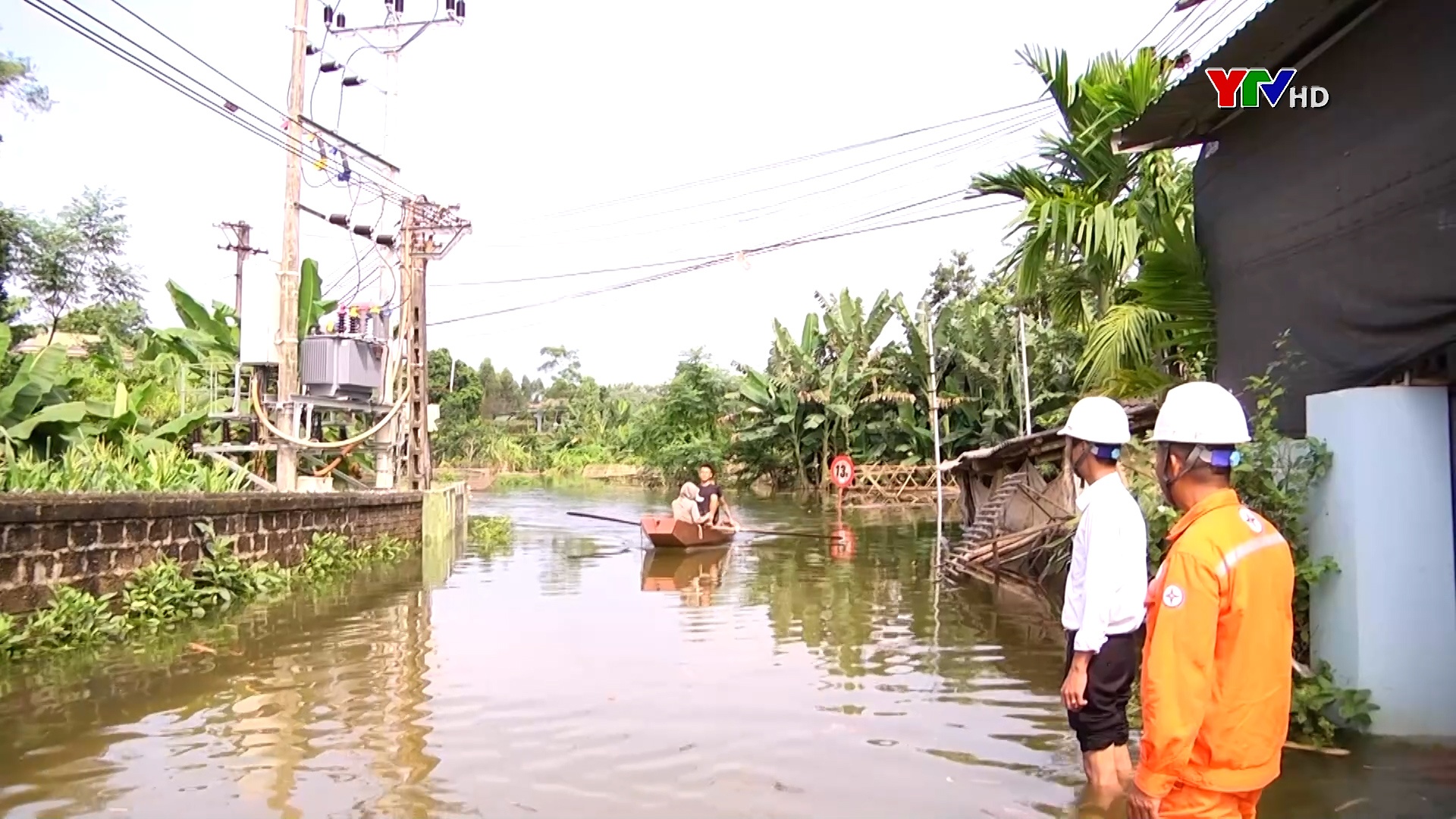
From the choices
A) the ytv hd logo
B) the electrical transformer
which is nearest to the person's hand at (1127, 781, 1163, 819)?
the ytv hd logo

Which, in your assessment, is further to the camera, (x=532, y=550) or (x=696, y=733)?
(x=532, y=550)

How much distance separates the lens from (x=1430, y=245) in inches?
187

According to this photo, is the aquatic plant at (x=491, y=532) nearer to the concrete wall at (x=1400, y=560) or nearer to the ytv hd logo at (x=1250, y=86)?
the ytv hd logo at (x=1250, y=86)

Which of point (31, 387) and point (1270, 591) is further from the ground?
point (31, 387)

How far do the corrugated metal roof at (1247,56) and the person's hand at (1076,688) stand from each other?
3734 mm

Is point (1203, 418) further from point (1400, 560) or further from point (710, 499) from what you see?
point (710, 499)

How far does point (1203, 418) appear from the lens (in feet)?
9.41

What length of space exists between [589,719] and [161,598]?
4974mm

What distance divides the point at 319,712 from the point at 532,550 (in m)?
10.5

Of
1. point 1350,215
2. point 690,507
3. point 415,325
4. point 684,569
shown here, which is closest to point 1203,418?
point 1350,215

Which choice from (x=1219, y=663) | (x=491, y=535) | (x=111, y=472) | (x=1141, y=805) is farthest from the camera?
(x=491, y=535)

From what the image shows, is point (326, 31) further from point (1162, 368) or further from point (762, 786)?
point (762, 786)

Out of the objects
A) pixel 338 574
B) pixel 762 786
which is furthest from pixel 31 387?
pixel 762 786

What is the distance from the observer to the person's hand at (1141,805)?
273 cm
